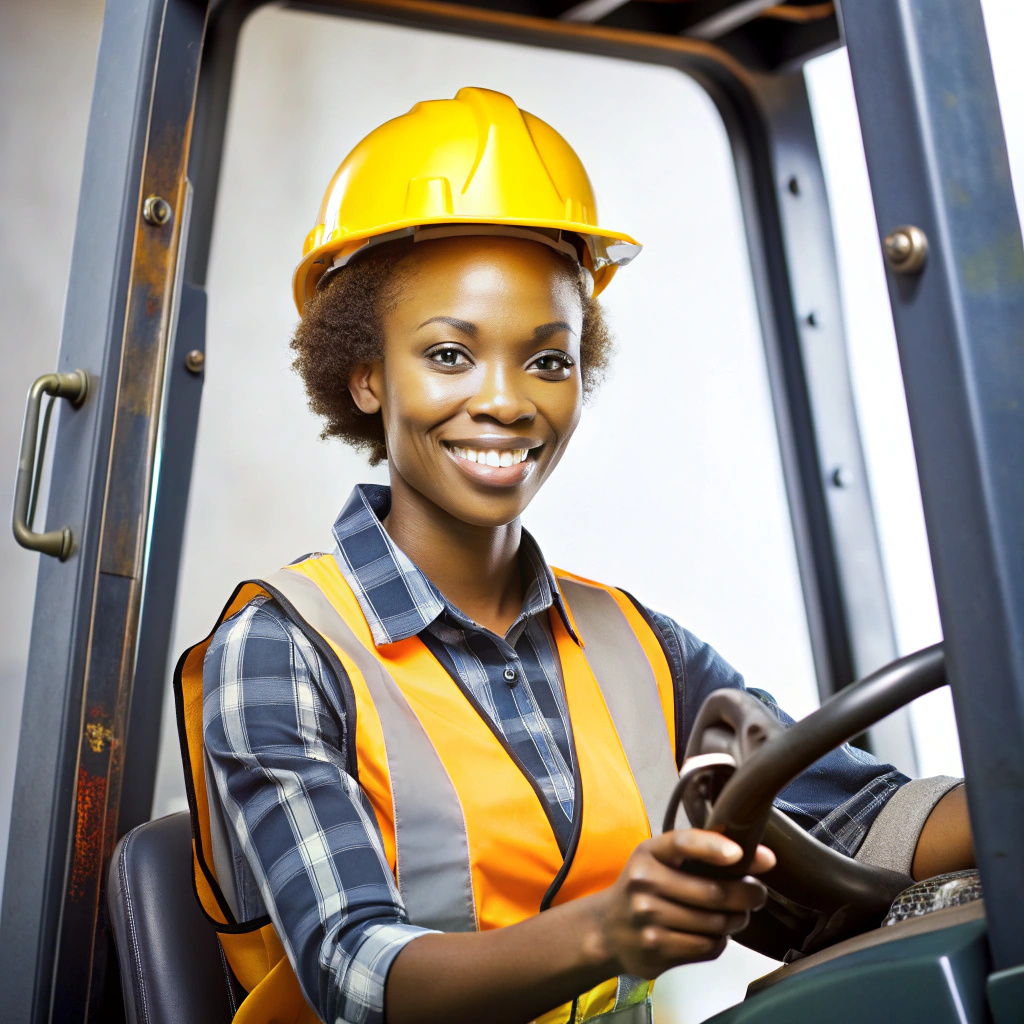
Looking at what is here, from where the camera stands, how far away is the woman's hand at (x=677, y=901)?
2.68 feet

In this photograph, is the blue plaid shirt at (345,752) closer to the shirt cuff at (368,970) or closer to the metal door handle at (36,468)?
the shirt cuff at (368,970)

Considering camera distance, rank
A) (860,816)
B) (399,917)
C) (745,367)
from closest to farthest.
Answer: (399,917) → (860,816) → (745,367)

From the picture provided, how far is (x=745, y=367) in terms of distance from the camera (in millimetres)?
2838

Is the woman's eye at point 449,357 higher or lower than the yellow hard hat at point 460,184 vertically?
lower

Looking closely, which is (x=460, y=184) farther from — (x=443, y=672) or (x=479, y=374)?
(x=443, y=672)

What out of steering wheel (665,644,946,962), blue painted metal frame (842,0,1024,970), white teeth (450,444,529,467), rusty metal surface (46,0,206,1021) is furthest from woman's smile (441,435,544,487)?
blue painted metal frame (842,0,1024,970)

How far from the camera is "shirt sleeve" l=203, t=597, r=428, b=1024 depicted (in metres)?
1.04

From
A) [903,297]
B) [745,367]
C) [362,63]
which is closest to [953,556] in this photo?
[903,297]

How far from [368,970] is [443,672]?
41 cm

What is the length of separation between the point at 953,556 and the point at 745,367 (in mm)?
2132

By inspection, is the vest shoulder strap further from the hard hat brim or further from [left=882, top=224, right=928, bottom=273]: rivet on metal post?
[left=882, top=224, right=928, bottom=273]: rivet on metal post

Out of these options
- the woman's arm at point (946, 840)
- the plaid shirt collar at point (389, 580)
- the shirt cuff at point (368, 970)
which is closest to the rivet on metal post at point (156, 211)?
the plaid shirt collar at point (389, 580)

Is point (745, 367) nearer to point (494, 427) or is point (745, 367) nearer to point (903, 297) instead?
point (494, 427)

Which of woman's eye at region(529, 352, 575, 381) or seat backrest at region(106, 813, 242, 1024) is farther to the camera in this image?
woman's eye at region(529, 352, 575, 381)
